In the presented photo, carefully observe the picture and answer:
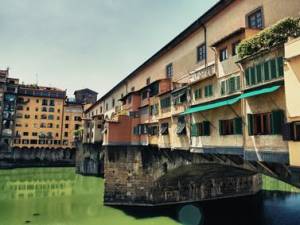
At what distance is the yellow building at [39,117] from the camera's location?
82.9m

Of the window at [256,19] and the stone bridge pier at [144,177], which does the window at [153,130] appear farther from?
the window at [256,19]

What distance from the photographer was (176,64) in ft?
96.4

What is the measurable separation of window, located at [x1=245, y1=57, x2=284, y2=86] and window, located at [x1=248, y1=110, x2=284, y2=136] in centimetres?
174

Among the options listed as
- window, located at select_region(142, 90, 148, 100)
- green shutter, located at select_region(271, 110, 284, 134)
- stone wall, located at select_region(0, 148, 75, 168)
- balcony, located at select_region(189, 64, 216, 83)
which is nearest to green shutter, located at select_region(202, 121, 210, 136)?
balcony, located at select_region(189, 64, 216, 83)

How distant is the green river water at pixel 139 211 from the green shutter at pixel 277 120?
53.7ft

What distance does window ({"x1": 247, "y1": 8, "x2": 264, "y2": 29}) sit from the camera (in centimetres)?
1804

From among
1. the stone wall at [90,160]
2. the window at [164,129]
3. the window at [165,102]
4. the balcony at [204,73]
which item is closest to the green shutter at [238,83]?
the balcony at [204,73]

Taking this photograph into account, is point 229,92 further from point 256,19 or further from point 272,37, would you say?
point 256,19

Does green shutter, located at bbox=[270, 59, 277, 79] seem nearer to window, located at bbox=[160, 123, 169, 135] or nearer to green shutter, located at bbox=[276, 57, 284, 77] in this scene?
green shutter, located at bbox=[276, 57, 284, 77]

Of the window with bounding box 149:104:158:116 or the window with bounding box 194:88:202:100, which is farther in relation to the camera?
the window with bounding box 149:104:158:116

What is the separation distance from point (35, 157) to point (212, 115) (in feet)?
253

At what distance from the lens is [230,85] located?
17.0m

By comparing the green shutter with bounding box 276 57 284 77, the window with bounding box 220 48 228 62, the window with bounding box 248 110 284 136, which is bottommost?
the window with bounding box 248 110 284 136

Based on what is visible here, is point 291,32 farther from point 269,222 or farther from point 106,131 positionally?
point 106,131
